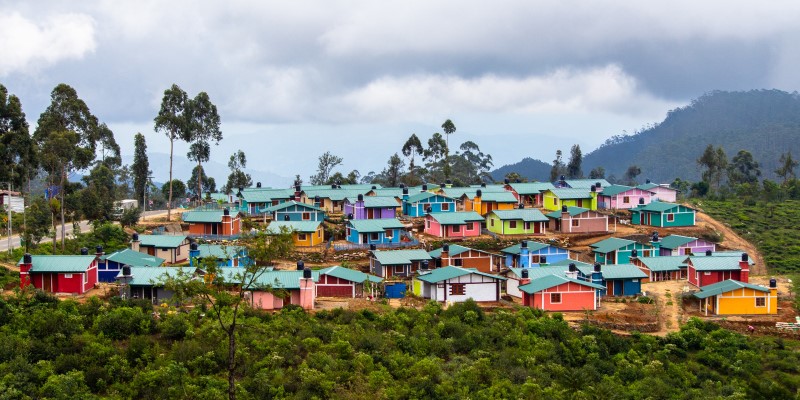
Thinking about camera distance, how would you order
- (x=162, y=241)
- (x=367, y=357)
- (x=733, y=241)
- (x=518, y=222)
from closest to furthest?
(x=367, y=357) < (x=162, y=241) < (x=518, y=222) < (x=733, y=241)

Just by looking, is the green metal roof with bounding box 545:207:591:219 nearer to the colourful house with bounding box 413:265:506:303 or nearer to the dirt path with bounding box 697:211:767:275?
the dirt path with bounding box 697:211:767:275

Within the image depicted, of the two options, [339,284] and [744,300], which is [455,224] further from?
[744,300]

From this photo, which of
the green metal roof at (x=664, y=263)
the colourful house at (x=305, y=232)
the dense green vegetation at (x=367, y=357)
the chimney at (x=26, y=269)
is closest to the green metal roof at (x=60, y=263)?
the chimney at (x=26, y=269)

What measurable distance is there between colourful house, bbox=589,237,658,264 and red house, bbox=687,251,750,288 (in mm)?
7021

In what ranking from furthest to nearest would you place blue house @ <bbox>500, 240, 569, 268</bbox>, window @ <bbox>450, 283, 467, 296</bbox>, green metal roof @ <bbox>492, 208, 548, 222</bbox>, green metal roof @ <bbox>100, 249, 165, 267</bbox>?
green metal roof @ <bbox>492, 208, 548, 222</bbox> → blue house @ <bbox>500, 240, 569, 268</bbox> → green metal roof @ <bbox>100, 249, 165, 267</bbox> → window @ <bbox>450, 283, 467, 296</bbox>

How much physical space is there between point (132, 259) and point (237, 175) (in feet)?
154

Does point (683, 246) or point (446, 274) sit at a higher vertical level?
point (683, 246)

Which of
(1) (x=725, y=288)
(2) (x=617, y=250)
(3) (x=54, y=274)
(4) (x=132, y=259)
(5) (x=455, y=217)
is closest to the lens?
(3) (x=54, y=274)

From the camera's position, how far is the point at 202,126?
2879 inches

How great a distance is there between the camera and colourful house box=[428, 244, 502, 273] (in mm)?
50594

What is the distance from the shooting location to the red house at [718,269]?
4625cm

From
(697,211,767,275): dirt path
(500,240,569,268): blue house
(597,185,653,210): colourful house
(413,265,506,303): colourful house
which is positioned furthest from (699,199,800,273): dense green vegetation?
(413,265,506,303): colourful house

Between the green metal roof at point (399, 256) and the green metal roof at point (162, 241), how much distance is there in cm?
1331

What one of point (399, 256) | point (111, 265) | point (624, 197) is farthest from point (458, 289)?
point (624, 197)
